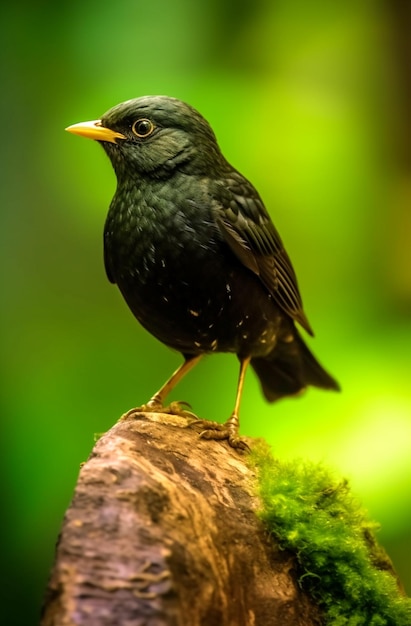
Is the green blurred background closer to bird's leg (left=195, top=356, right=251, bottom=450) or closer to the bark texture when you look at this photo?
bird's leg (left=195, top=356, right=251, bottom=450)

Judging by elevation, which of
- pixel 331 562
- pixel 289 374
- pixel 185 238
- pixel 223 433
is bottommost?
pixel 331 562

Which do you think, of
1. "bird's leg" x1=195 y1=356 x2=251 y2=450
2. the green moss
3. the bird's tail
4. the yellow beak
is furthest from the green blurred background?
the green moss

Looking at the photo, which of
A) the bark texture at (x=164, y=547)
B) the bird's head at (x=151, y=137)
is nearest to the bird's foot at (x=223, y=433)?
the bark texture at (x=164, y=547)

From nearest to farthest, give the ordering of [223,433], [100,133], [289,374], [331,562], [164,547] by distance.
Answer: [164,547]
[331,562]
[223,433]
[100,133]
[289,374]

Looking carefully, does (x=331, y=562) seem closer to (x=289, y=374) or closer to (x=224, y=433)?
(x=224, y=433)

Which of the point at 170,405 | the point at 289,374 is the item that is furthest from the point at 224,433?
the point at 289,374

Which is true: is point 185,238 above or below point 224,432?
above
